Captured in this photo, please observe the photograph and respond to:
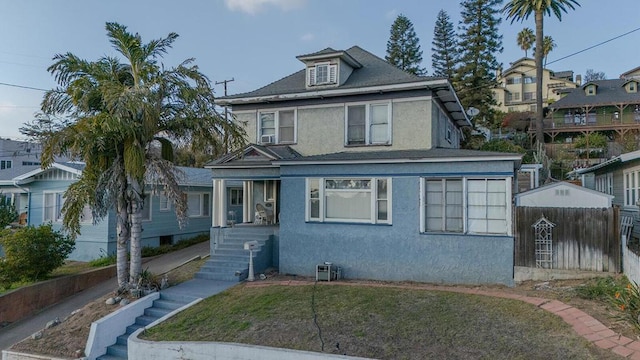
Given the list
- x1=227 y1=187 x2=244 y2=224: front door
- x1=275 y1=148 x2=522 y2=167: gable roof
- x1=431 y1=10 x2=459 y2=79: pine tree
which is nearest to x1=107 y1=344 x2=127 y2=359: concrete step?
x1=275 y1=148 x2=522 y2=167: gable roof

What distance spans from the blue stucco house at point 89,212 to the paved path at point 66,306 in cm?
241

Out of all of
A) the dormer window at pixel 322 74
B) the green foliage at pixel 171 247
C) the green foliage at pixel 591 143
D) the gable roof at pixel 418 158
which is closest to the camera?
the gable roof at pixel 418 158

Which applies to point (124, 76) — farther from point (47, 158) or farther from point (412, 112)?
point (412, 112)

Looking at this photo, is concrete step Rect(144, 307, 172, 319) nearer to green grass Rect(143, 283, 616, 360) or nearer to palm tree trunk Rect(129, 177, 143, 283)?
green grass Rect(143, 283, 616, 360)

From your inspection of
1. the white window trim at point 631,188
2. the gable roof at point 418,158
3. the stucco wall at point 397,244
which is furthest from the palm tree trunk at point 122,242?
the white window trim at point 631,188

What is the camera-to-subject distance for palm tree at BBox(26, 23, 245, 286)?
36.0ft

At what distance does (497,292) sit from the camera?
411 inches

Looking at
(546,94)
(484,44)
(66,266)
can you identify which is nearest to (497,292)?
(66,266)

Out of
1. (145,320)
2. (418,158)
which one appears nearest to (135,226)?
(145,320)

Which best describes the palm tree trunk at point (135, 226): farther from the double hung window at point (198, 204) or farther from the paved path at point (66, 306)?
the double hung window at point (198, 204)

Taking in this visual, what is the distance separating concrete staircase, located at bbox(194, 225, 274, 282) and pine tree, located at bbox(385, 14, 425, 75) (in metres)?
32.1

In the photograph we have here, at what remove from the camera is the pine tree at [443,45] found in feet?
136

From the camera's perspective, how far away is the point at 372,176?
41.7 feet

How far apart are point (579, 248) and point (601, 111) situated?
39084mm
